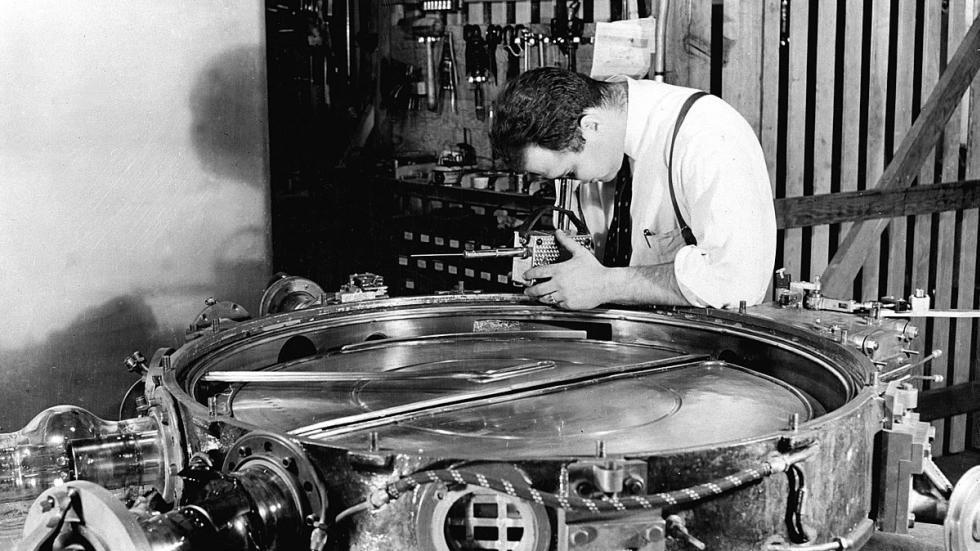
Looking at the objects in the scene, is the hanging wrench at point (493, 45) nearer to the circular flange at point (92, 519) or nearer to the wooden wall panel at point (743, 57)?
the wooden wall panel at point (743, 57)

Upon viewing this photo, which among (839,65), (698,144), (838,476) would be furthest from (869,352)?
(839,65)

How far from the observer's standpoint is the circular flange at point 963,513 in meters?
1.62

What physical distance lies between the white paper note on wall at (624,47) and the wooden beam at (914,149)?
144 cm

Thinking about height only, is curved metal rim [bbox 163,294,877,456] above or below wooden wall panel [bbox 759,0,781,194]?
below

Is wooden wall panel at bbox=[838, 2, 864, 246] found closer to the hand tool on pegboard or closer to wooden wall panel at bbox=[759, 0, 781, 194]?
wooden wall panel at bbox=[759, 0, 781, 194]

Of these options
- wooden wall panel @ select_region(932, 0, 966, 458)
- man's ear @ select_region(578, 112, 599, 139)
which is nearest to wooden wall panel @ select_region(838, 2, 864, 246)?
wooden wall panel @ select_region(932, 0, 966, 458)

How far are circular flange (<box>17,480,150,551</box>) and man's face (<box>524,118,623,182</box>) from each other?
5.06 feet

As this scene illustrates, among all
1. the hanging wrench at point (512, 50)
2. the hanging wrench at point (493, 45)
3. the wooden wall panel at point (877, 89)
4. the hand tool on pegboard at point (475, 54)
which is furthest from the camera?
the hand tool on pegboard at point (475, 54)

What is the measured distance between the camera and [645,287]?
98.3 inches

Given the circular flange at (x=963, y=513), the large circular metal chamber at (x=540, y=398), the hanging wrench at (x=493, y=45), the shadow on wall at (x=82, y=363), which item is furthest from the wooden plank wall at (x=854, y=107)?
the circular flange at (x=963, y=513)

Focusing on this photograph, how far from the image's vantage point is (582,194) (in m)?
3.06

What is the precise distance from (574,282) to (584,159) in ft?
1.30

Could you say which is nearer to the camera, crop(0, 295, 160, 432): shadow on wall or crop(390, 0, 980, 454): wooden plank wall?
crop(0, 295, 160, 432): shadow on wall

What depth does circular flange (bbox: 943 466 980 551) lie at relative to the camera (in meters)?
1.62
